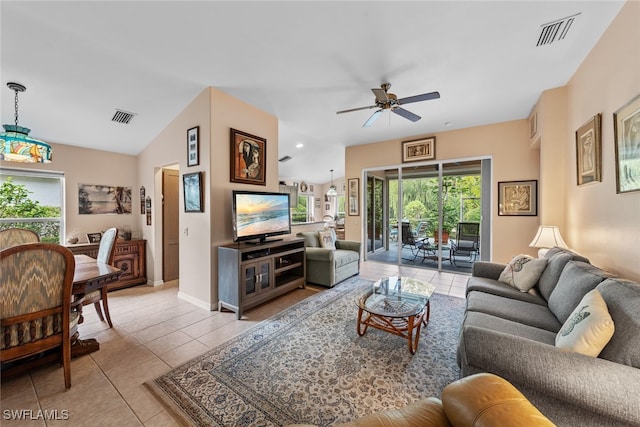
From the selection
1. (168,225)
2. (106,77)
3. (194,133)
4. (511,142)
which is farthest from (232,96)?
(511,142)

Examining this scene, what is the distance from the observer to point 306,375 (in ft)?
6.32

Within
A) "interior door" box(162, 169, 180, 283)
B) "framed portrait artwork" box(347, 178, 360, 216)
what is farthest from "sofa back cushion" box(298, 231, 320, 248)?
"interior door" box(162, 169, 180, 283)

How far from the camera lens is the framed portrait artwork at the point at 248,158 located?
3.40m

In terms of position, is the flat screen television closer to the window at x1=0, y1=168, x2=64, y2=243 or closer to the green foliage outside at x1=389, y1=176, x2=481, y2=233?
the window at x1=0, y1=168, x2=64, y2=243

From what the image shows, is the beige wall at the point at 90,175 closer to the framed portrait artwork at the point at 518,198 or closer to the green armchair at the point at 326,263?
the green armchair at the point at 326,263

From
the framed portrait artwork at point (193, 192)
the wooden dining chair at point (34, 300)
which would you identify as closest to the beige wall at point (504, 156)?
the framed portrait artwork at point (193, 192)

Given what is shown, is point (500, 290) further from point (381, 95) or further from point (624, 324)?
point (381, 95)

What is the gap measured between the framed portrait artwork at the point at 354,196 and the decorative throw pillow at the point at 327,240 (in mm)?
1469

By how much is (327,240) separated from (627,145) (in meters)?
3.73

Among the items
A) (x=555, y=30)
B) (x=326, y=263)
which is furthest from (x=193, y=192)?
(x=555, y=30)

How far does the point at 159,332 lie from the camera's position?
104 inches

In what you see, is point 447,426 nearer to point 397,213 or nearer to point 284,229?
point 284,229

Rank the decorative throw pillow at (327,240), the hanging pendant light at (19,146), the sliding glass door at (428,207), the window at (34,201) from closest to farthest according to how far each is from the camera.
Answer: the hanging pendant light at (19,146)
the window at (34,201)
the decorative throw pillow at (327,240)
the sliding glass door at (428,207)

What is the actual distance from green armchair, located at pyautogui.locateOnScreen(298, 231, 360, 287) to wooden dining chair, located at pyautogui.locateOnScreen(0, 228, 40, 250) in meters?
3.45
